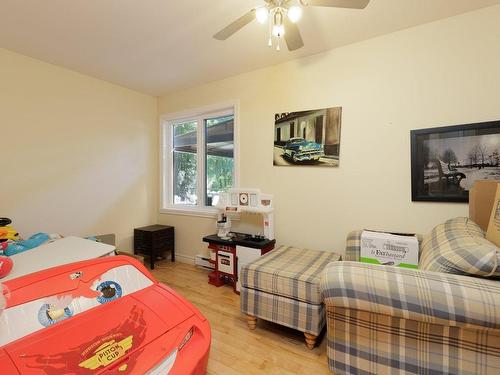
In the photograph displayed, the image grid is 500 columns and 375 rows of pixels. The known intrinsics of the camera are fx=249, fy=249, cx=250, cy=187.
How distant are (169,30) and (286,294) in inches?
90.7

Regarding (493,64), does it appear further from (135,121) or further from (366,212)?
(135,121)

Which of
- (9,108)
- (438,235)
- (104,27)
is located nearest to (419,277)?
(438,235)

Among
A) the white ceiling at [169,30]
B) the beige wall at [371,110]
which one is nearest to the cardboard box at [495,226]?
the beige wall at [371,110]

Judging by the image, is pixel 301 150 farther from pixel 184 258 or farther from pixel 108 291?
pixel 184 258

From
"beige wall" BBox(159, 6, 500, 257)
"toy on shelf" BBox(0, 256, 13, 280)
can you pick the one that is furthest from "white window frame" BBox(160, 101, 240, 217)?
"toy on shelf" BBox(0, 256, 13, 280)

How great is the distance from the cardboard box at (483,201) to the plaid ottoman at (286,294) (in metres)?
1.08

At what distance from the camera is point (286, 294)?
1.79m

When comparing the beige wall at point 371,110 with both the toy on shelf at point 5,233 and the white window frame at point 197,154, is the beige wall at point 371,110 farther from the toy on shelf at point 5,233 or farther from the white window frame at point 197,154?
the toy on shelf at point 5,233

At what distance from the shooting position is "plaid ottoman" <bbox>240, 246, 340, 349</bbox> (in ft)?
5.58

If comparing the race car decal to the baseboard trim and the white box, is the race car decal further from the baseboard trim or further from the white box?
the baseboard trim

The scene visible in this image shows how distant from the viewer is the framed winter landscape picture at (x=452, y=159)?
182 cm

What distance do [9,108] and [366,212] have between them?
3525 millimetres

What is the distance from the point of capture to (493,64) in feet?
5.96

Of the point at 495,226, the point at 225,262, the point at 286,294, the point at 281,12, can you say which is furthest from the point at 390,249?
the point at 281,12
